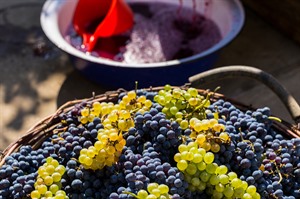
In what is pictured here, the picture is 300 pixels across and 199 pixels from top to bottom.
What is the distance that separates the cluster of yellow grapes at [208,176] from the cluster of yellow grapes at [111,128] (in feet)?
0.49

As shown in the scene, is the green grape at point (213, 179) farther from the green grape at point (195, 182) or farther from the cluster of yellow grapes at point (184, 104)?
the cluster of yellow grapes at point (184, 104)

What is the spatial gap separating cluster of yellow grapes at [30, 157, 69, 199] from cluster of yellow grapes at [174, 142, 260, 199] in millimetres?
270

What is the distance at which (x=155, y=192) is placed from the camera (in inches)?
41.8

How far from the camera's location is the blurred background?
2.37 meters

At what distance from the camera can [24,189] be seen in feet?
3.87

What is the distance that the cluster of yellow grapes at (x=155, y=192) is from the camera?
41.8 inches

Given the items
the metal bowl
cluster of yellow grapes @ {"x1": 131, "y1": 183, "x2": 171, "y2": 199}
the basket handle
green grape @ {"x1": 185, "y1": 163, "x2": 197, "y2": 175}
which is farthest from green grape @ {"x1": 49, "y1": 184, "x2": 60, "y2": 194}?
the metal bowl

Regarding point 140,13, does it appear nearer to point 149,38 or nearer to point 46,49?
point 149,38

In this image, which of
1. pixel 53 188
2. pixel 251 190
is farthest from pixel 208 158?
pixel 53 188

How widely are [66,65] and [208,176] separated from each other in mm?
1635

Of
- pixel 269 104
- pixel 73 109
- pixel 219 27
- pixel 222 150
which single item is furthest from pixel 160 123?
pixel 219 27

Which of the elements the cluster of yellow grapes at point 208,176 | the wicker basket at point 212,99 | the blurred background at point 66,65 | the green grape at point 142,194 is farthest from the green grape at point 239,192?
the blurred background at point 66,65

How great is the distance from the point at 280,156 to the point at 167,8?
60.4 inches

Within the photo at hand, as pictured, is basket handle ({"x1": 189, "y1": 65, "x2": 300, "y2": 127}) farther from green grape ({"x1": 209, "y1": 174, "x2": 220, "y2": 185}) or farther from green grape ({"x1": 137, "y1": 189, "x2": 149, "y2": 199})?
green grape ({"x1": 137, "y1": 189, "x2": 149, "y2": 199})
